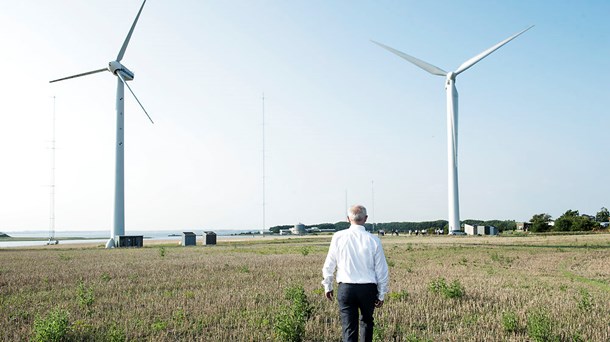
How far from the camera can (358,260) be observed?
30.8 ft

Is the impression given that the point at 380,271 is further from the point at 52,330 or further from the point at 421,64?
the point at 421,64

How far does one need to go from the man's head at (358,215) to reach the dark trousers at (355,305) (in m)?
1.19

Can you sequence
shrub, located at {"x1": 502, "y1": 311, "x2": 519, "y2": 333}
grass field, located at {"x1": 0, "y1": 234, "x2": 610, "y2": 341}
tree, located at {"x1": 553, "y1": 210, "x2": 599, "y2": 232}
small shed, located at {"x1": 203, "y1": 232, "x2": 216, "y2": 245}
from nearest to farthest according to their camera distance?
grass field, located at {"x1": 0, "y1": 234, "x2": 610, "y2": 341} < shrub, located at {"x1": 502, "y1": 311, "x2": 519, "y2": 333} < small shed, located at {"x1": 203, "y1": 232, "x2": 216, "y2": 245} < tree, located at {"x1": 553, "y1": 210, "x2": 599, "y2": 232}

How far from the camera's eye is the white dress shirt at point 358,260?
9.36 m

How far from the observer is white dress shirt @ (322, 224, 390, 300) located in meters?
9.36

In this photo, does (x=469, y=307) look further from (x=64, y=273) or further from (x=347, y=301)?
(x=64, y=273)

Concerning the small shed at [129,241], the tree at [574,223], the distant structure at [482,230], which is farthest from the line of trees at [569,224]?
the small shed at [129,241]

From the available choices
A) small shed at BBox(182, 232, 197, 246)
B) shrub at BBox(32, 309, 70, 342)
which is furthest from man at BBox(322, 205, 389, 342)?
small shed at BBox(182, 232, 197, 246)

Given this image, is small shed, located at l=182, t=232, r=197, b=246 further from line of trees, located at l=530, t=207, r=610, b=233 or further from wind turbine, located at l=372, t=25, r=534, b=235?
line of trees, located at l=530, t=207, r=610, b=233

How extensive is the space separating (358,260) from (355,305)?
871mm

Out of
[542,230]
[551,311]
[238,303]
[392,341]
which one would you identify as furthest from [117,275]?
[542,230]

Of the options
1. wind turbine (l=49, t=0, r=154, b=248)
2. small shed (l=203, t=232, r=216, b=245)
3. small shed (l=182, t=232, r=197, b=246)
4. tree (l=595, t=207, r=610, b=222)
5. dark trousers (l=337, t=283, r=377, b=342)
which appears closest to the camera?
dark trousers (l=337, t=283, r=377, b=342)

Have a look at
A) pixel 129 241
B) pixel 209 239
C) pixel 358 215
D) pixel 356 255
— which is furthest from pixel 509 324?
pixel 209 239

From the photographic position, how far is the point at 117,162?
79.1 metres
